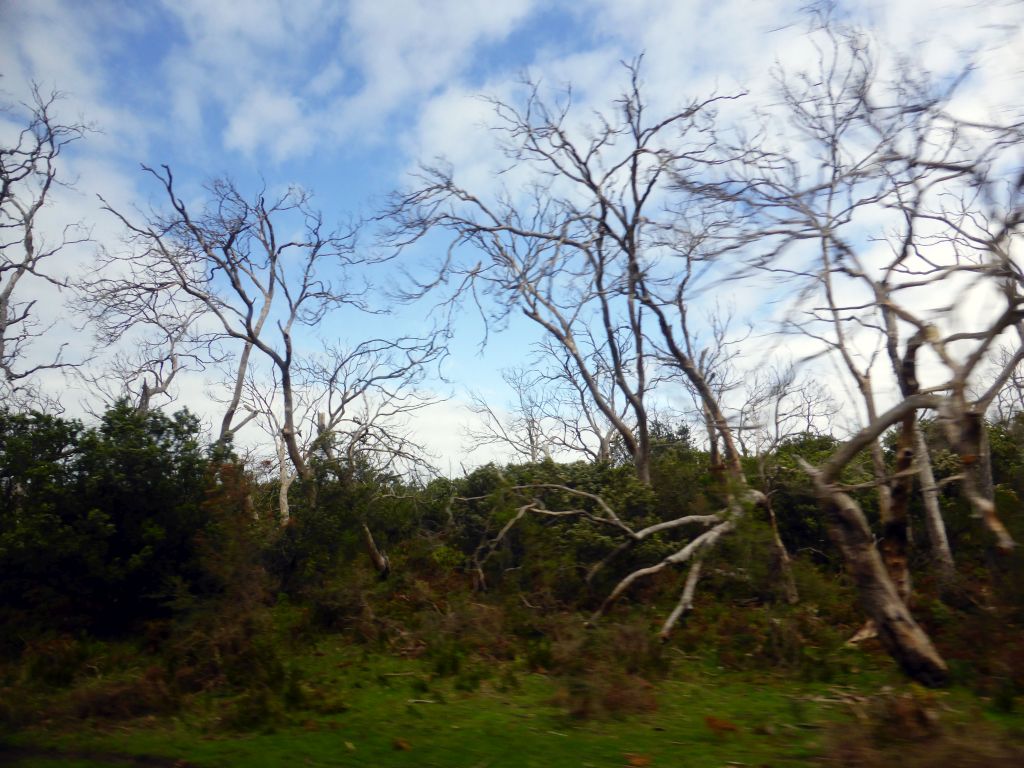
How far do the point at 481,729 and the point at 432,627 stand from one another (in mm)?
4875

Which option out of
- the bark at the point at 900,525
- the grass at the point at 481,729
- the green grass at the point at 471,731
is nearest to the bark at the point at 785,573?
the bark at the point at 900,525

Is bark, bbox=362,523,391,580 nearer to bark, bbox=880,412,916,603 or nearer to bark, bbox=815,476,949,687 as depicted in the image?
bark, bbox=880,412,916,603

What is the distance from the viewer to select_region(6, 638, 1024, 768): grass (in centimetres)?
687

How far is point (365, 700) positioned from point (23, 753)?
3.53m

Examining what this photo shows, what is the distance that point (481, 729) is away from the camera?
7938 millimetres

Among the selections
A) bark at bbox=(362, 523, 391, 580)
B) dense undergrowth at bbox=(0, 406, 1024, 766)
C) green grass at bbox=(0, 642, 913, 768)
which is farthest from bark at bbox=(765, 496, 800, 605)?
bark at bbox=(362, 523, 391, 580)

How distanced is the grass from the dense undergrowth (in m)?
0.04

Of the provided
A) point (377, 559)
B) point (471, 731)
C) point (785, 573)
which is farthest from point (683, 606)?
point (377, 559)

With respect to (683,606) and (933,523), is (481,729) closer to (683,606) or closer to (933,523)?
(683,606)

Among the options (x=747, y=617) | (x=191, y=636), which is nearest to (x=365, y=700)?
(x=191, y=636)

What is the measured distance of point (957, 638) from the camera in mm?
10102

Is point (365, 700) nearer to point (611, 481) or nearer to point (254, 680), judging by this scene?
point (254, 680)

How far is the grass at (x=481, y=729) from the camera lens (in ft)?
22.5

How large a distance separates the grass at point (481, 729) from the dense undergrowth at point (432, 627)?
45 mm
